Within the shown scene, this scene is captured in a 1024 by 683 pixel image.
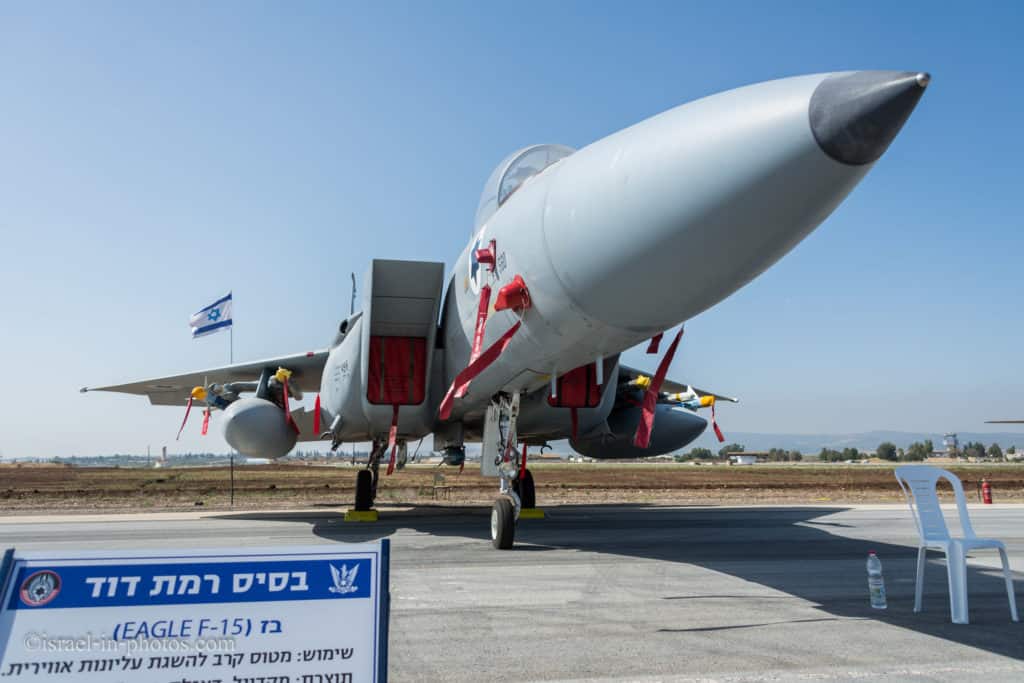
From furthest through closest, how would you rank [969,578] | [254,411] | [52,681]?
1. [254,411]
2. [969,578]
3. [52,681]

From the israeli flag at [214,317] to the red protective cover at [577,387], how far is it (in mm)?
11158

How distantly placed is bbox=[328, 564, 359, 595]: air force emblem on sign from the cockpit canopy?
5643 mm

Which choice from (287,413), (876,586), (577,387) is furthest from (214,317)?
(876,586)

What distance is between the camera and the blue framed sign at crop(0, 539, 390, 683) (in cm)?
197

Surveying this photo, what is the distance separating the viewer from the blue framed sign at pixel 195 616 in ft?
6.46

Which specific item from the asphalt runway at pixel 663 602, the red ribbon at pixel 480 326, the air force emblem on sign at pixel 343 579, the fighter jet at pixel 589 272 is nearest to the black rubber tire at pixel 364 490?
the fighter jet at pixel 589 272

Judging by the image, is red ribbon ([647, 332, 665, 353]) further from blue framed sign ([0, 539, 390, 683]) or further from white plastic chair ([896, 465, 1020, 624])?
blue framed sign ([0, 539, 390, 683])

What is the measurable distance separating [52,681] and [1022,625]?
17.5 ft

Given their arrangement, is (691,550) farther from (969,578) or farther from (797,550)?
(969,578)

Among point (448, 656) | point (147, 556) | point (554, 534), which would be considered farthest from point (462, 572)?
point (147, 556)

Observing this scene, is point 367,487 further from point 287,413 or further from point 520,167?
point 520,167

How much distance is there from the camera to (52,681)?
75.5 inches

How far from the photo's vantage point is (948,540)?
478 centimetres

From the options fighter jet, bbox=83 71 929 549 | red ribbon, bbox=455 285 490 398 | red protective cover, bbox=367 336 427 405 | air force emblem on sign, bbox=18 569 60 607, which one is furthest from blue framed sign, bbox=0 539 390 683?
red protective cover, bbox=367 336 427 405
